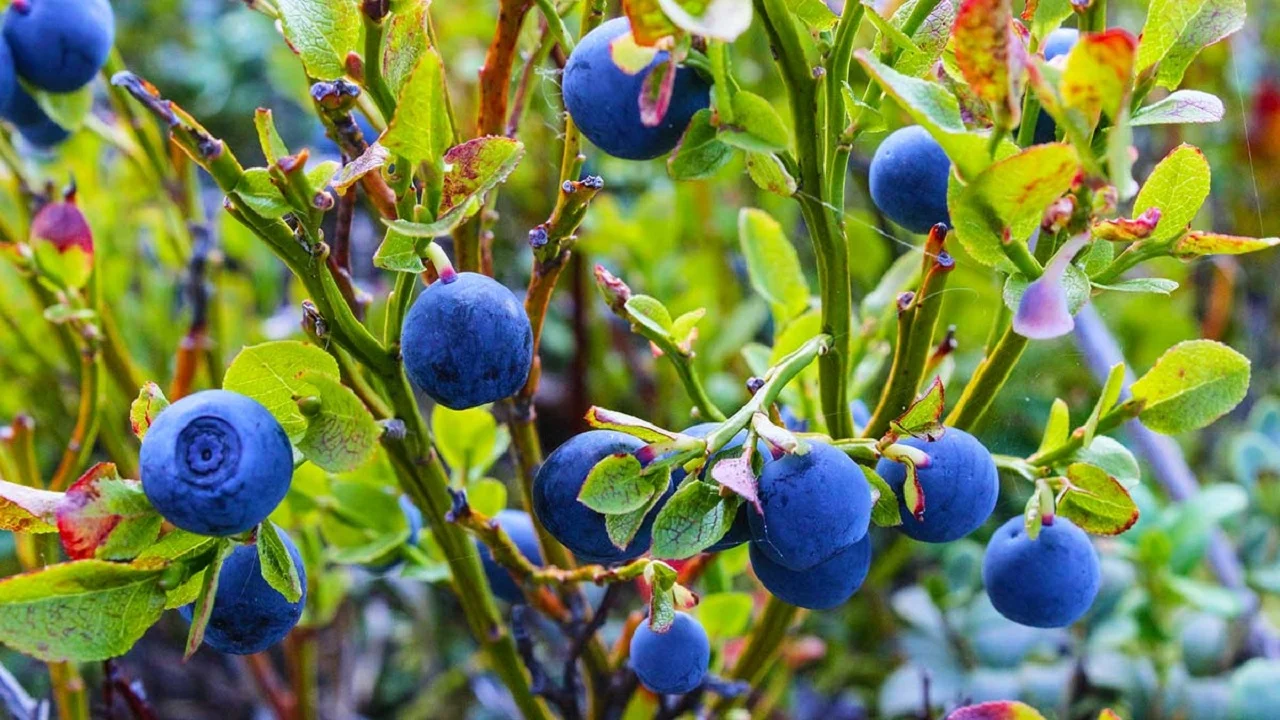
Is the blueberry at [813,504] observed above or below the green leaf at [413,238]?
below

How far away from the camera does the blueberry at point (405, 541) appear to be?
2.87ft

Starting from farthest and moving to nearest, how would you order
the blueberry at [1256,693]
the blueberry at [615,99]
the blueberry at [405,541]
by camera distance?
the blueberry at [1256,693], the blueberry at [405,541], the blueberry at [615,99]

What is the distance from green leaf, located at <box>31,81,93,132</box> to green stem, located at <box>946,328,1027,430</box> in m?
0.86

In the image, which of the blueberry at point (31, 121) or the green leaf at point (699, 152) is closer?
the green leaf at point (699, 152)

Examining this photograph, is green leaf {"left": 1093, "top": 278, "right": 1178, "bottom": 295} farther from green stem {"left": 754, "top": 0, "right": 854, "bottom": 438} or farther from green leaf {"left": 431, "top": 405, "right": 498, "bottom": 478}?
green leaf {"left": 431, "top": 405, "right": 498, "bottom": 478}

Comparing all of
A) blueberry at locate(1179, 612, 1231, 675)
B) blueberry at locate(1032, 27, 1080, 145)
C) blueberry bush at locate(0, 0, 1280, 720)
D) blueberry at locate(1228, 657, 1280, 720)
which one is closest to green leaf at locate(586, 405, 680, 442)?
blueberry bush at locate(0, 0, 1280, 720)

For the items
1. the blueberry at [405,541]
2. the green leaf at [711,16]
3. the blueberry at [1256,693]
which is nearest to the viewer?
the green leaf at [711,16]

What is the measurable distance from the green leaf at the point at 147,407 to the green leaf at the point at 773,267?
51 centimetres

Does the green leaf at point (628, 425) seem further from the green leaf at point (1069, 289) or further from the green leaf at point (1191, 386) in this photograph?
the green leaf at point (1191, 386)

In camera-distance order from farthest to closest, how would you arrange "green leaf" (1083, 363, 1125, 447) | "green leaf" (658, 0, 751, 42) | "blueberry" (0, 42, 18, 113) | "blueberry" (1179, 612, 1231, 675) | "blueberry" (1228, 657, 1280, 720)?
"blueberry" (1179, 612, 1231, 675)
"blueberry" (1228, 657, 1280, 720)
"blueberry" (0, 42, 18, 113)
"green leaf" (1083, 363, 1125, 447)
"green leaf" (658, 0, 751, 42)

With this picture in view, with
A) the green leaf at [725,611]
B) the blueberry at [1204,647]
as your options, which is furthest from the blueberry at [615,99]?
the blueberry at [1204,647]

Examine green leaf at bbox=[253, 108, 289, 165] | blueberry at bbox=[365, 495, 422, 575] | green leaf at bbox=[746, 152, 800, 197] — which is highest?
green leaf at bbox=[253, 108, 289, 165]

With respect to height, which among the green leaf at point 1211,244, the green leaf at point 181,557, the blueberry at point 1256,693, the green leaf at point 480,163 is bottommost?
the blueberry at point 1256,693

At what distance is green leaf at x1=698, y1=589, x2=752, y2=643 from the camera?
3.00 ft
